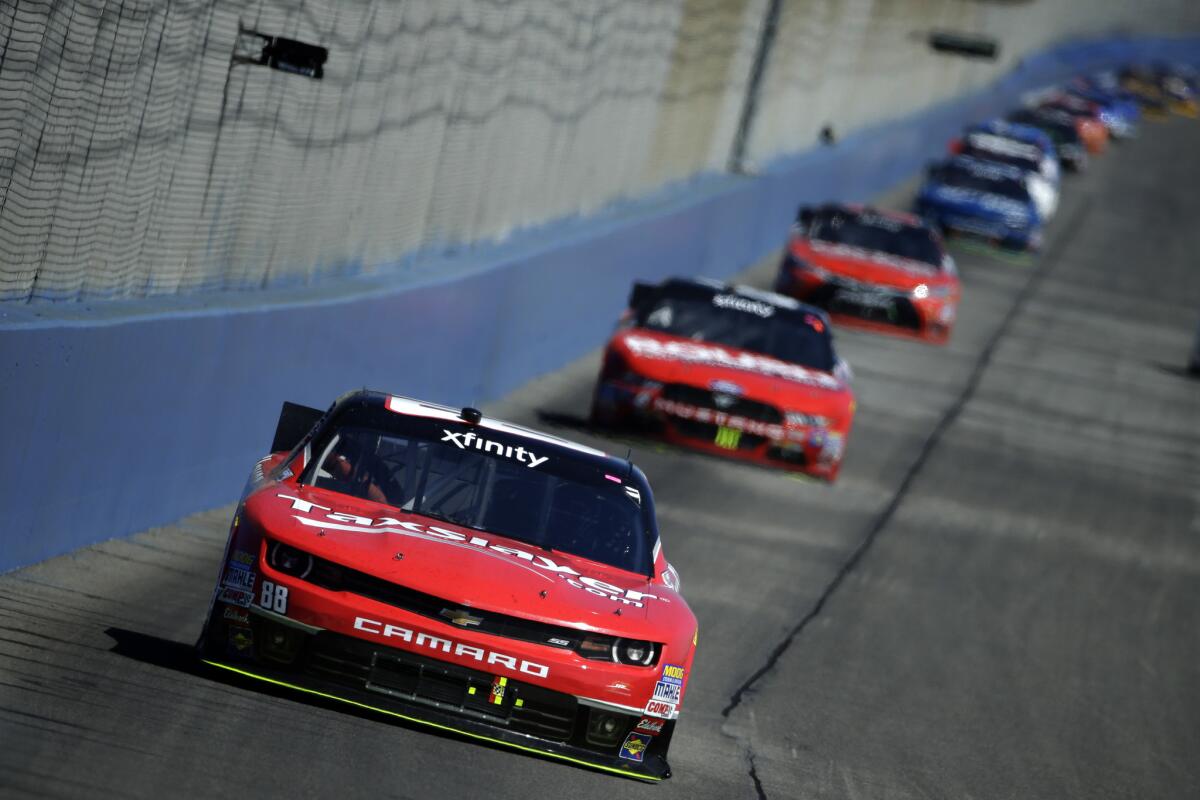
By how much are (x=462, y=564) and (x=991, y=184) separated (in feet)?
95.7

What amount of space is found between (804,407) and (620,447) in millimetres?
1482

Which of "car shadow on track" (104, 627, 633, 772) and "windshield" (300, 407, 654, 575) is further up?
"windshield" (300, 407, 654, 575)

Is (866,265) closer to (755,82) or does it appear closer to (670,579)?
(755,82)

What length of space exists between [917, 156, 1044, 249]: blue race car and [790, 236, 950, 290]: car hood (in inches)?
410

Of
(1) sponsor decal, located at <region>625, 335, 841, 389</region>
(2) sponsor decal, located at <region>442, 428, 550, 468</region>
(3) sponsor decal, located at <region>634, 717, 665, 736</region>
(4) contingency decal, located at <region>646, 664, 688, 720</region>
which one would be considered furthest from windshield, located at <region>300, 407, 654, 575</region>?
(1) sponsor decal, located at <region>625, 335, 841, 389</region>

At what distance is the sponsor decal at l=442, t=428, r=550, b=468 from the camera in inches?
348

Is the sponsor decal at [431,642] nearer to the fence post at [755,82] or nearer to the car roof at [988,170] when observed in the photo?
the fence post at [755,82]

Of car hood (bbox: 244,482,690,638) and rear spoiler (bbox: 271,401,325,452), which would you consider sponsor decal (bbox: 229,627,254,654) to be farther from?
rear spoiler (bbox: 271,401,325,452)

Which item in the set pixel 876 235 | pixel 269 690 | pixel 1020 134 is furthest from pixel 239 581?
pixel 1020 134

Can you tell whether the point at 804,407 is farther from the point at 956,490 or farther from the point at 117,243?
the point at 117,243

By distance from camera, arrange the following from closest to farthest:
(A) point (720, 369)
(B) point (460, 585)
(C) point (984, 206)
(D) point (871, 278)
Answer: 1. (B) point (460, 585)
2. (A) point (720, 369)
3. (D) point (871, 278)
4. (C) point (984, 206)

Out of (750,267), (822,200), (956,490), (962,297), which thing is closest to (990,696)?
(956,490)

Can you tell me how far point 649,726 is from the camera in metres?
7.88

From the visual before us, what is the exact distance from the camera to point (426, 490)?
8695mm
